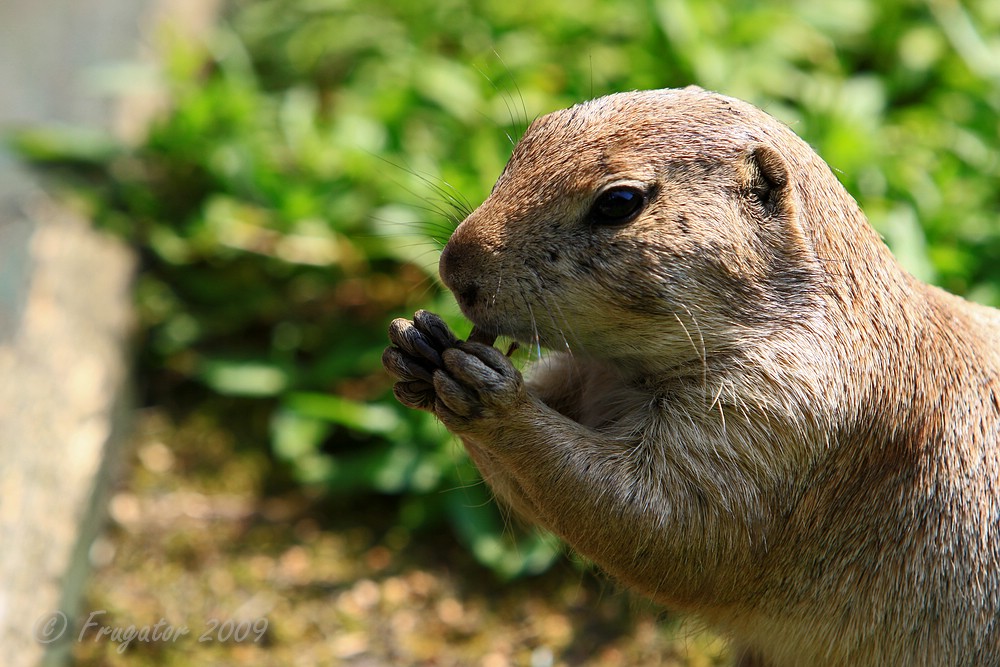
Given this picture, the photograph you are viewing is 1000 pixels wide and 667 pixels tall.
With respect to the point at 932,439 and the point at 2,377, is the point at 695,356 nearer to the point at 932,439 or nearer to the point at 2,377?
the point at 932,439

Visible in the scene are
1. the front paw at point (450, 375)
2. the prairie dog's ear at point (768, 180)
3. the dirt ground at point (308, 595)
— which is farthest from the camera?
the dirt ground at point (308, 595)

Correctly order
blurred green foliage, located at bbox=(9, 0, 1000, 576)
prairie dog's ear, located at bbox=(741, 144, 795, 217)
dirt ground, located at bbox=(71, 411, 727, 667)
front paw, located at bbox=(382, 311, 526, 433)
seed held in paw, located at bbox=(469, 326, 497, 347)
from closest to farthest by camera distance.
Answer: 1. front paw, located at bbox=(382, 311, 526, 433)
2. prairie dog's ear, located at bbox=(741, 144, 795, 217)
3. seed held in paw, located at bbox=(469, 326, 497, 347)
4. dirt ground, located at bbox=(71, 411, 727, 667)
5. blurred green foliage, located at bbox=(9, 0, 1000, 576)

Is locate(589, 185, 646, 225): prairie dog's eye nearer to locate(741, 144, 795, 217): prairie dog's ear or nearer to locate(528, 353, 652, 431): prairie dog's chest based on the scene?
locate(741, 144, 795, 217): prairie dog's ear

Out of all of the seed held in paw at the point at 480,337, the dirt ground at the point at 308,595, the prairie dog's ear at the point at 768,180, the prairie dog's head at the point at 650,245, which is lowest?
the dirt ground at the point at 308,595

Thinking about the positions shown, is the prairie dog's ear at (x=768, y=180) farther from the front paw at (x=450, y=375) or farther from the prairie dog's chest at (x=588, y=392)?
the front paw at (x=450, y=375)

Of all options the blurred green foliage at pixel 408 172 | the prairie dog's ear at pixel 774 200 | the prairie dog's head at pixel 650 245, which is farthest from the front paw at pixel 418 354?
the blurred green foliage at pixel 408 172

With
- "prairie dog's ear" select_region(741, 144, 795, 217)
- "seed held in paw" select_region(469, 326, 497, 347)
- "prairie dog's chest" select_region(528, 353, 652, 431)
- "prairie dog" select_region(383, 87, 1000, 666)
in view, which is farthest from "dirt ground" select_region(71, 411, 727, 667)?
"prairie dog's ear" select_region(741, 144, 795, 217)

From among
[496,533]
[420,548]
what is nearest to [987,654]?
[496,533]
